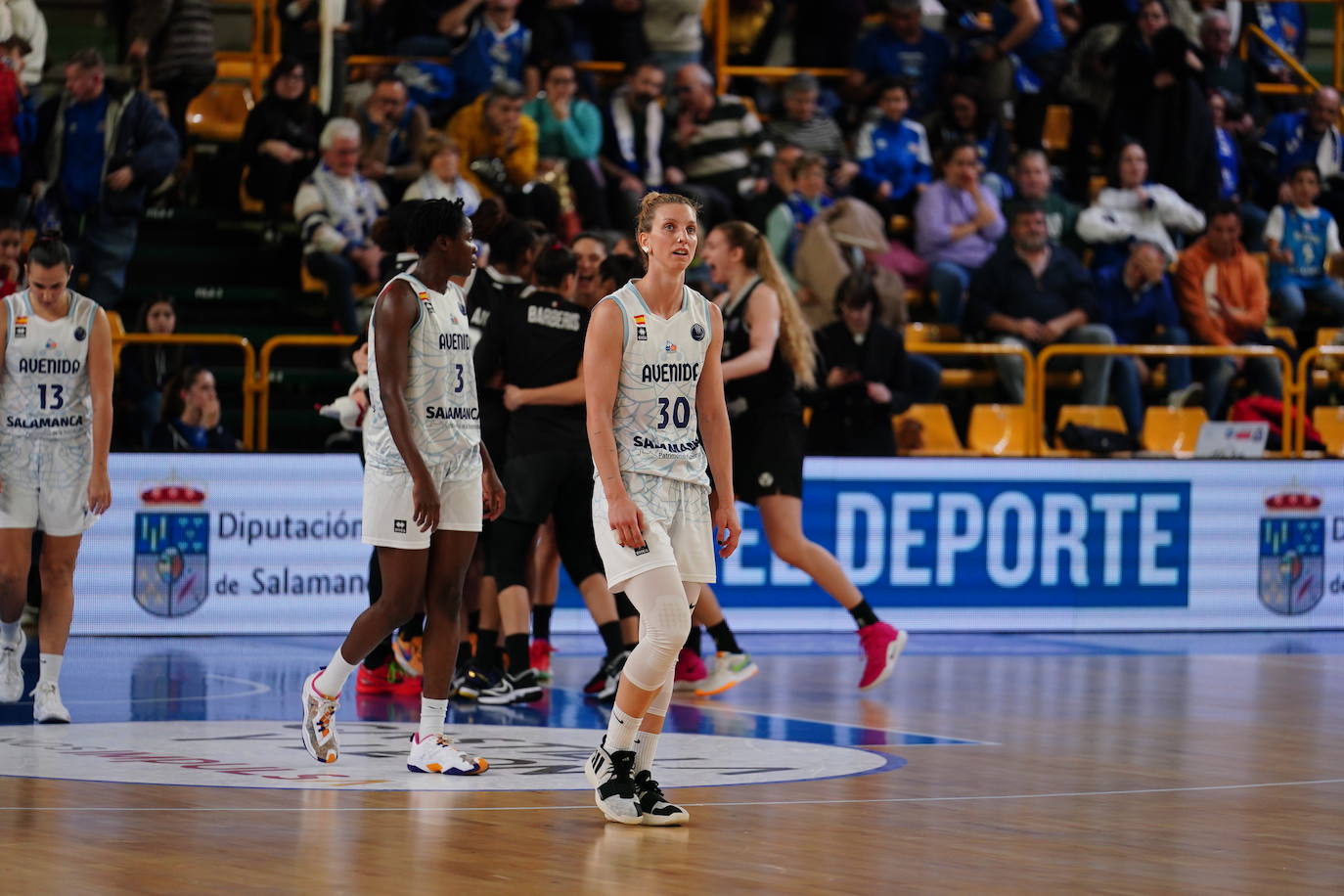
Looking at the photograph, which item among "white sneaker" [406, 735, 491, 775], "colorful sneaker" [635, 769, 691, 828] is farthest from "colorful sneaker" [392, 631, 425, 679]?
"colorful sneaker" [635, 769, 691, 828]

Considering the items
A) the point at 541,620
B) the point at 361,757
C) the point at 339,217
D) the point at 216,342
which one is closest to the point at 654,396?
the point at 361,757

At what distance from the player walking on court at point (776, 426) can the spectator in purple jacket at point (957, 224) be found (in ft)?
21.6

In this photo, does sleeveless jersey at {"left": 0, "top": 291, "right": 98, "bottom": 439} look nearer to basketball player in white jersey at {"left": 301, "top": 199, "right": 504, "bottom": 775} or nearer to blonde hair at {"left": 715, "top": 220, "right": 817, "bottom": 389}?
basketball player in white jersey at {"left": 301, "top": 199, "right": 504, "bottom": 775}

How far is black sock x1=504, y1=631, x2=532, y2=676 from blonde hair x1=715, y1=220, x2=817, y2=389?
198 centimetres

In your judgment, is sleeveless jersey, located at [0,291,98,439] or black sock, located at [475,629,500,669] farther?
black sock, located at [475,629,500,669]

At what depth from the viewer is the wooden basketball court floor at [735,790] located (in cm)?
559

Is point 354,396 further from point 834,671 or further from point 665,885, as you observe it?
point 665,885

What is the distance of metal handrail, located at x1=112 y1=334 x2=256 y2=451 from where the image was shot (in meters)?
13.1

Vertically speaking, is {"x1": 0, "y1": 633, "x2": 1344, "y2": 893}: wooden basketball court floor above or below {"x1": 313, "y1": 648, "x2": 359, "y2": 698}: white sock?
below

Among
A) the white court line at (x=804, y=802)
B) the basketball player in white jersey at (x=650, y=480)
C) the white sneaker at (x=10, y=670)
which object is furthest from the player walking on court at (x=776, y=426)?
the basketball player in white jersey at (x=650, y=480)

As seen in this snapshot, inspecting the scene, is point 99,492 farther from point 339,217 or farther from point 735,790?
point 339,217

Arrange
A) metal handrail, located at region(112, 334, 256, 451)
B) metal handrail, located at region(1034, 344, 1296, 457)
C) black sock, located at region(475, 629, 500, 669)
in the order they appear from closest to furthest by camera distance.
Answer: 1. black sock, located at region(475, 629, 500, 669)
2. metal handrail, located at region(112, 334, 256, 451)
3. metal handrail, located at region(1034, 344, 1296, 457)

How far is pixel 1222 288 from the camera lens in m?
17.0

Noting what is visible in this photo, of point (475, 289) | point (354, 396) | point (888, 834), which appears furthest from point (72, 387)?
point (888, 834)
